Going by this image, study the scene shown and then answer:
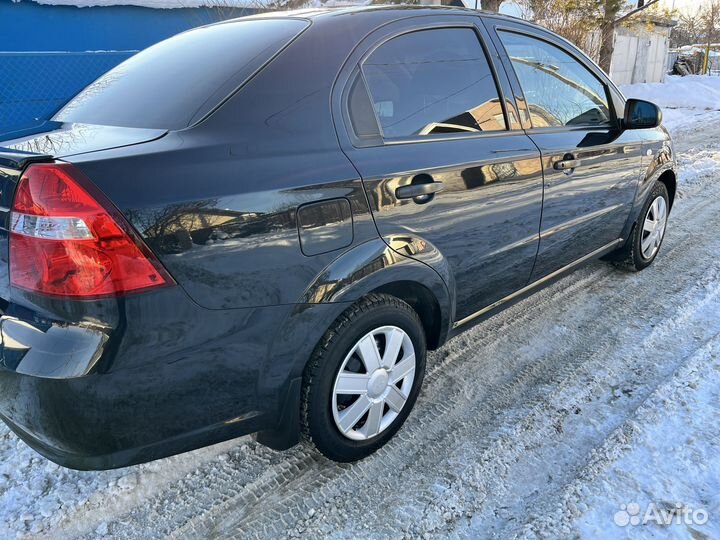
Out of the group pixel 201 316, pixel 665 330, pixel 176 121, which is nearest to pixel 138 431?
pixel 201 316

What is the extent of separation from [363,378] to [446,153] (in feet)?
3.37

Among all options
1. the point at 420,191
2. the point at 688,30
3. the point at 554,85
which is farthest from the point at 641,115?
the point at 688,30

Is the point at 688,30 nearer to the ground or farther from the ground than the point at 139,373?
farther from the ground

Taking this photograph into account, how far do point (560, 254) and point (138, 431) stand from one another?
249 centimetres

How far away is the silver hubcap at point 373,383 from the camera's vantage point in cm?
220

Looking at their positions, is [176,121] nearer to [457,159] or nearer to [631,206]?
[457,159]

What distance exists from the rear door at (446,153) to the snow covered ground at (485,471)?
0.52 meters

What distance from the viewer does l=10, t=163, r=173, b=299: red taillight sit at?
1.53m

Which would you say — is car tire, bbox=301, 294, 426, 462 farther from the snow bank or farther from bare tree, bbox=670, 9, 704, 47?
bare tree, bbox=670, 9, 704, 47

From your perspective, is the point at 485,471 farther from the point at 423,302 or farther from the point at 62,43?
the point at 62,43

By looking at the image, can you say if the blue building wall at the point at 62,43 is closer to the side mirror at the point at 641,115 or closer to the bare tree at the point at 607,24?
the side mirror at the point at 641,115

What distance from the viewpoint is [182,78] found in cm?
212

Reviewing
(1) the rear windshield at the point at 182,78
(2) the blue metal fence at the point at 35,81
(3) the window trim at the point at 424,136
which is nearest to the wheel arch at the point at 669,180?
(3) the window trim at the point at 424,136

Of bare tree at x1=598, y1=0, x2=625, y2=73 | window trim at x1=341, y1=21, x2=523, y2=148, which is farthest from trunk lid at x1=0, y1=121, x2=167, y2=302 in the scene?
bare tree at x1=598, y1=0, x2=625, y2=73
